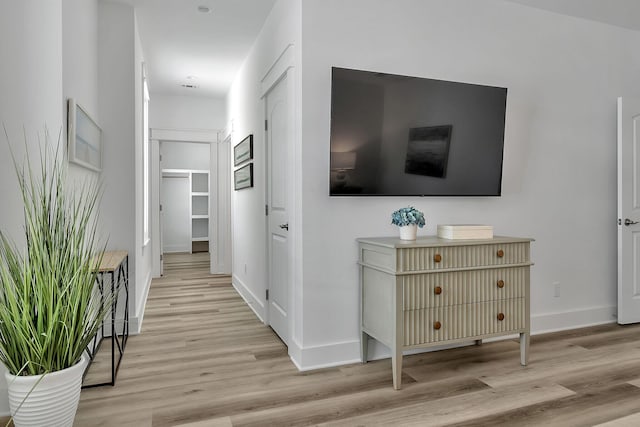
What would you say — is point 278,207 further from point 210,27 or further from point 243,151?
point 210,27

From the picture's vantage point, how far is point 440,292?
255 cm

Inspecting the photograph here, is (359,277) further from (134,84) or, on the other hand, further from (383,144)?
(134,84)

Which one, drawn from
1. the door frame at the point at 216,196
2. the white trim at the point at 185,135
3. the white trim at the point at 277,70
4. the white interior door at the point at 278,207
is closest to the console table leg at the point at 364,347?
the white interior door at the point at 278,207

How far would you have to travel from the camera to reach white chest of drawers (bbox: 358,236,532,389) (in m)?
2.45

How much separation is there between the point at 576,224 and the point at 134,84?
4.04 meters

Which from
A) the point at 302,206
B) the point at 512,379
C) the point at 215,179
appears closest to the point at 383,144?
the point at 302,206

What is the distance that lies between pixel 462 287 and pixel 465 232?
37 centimetres

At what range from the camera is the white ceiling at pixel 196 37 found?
350cm

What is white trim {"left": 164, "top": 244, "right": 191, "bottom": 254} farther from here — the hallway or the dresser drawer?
the dresser drawer

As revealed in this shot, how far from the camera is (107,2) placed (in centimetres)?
345

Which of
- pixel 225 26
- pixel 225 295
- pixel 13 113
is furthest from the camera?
pixel 225 295

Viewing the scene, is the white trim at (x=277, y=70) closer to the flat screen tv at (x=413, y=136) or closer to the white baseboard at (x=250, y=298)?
the flat screen tv at (x=413, y=136)

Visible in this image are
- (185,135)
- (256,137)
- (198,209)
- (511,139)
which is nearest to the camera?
(511,139)

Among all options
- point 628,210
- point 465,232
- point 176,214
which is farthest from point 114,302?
point 176,214
